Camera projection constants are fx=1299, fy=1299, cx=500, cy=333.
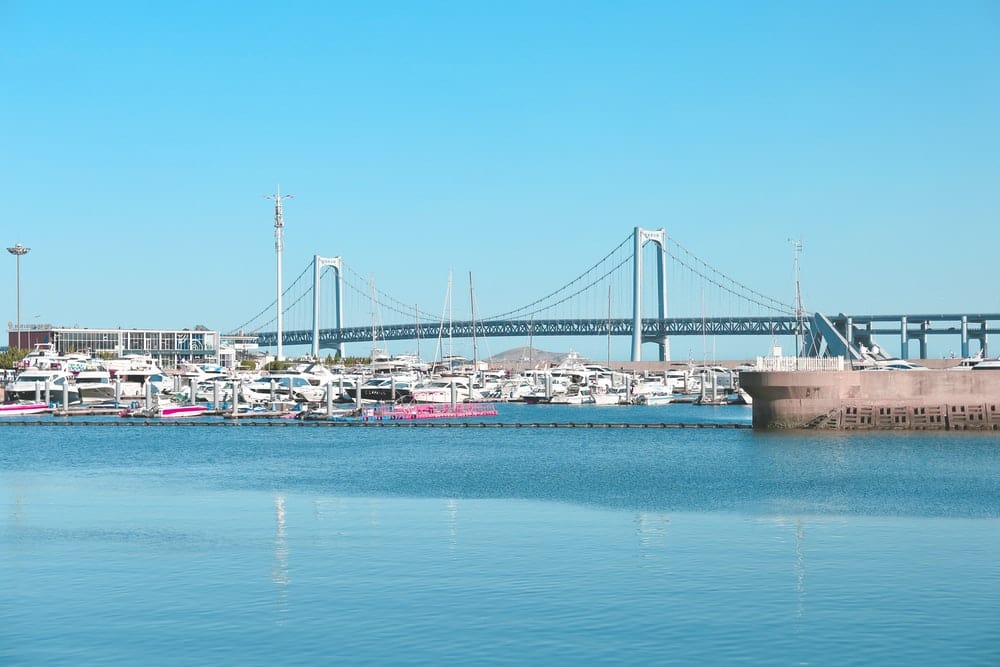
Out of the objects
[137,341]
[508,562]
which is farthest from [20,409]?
[137,341]

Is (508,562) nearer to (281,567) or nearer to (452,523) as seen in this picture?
(281,567)

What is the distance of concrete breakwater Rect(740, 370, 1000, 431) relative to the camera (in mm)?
45875

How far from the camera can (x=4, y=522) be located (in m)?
26.3

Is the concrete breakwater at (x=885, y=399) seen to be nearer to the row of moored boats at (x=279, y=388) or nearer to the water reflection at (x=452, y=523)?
the water reflection at (x=452, y=523)

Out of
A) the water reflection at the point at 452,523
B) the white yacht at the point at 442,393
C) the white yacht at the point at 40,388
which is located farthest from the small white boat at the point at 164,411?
the water reflection at the point at 452,523

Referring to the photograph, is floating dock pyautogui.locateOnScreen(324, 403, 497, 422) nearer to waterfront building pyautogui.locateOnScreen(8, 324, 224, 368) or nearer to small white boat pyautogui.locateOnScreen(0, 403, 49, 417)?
small white boat pyautogui.locateOnScreen(0, 403, 49, 417)

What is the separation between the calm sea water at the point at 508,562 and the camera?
1605 cm

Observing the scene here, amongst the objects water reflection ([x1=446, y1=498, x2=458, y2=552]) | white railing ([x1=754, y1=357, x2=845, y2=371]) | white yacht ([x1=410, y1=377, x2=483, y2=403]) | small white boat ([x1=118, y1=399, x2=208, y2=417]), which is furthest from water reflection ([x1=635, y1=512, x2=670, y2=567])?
white yacht ([x1=410, y1=377, x2=483, y2=403])

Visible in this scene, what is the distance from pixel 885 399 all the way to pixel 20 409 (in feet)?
146

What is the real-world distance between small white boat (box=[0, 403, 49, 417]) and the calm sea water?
29721 mm

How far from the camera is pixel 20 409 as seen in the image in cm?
6800

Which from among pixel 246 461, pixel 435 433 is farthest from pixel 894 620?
pixel 435 433

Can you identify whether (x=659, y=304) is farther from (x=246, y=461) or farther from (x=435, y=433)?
(x=246, y=461)

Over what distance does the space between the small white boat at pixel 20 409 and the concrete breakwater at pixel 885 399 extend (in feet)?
132
